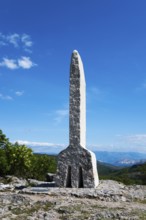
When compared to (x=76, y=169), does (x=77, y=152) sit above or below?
above

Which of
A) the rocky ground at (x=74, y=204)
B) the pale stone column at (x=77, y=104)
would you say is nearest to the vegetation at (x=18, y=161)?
the pale stone column at (x=77, y=104)

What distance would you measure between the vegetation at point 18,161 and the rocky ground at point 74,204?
22727mm

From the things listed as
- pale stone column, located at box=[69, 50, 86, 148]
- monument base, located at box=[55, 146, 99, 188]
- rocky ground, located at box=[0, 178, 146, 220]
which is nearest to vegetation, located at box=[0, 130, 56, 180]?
monument base, located at box=[55, 146, 99, 188]

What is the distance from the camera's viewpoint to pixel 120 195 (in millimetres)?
21078

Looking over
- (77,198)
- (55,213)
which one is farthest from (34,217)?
(77,198)

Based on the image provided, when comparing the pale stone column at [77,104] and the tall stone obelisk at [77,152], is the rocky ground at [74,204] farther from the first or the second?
the pale stone column at [77,104]

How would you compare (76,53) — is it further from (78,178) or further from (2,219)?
(2,219)

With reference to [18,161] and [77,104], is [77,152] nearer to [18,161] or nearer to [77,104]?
[77,104]

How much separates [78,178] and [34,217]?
8.54 m

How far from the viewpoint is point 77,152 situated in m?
25.0

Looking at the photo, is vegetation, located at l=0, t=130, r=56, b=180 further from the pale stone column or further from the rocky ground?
the rocky ground

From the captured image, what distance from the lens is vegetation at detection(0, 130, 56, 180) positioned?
44688 millimetres

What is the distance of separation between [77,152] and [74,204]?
6640 millimetres

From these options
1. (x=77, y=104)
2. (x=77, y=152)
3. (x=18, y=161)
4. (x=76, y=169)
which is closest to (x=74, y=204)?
(x=76, y=169)
